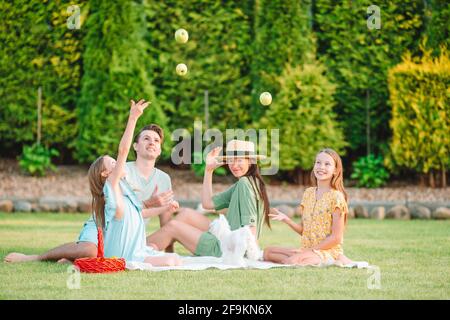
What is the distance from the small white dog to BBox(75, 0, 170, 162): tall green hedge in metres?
5.21

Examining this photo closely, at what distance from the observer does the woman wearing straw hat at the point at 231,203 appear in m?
6.54

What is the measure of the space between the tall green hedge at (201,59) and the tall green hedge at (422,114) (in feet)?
7.40

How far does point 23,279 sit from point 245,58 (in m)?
7.47

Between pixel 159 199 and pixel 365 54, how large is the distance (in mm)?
6553

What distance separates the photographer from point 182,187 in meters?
11.4

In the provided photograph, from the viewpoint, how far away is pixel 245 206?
648cm

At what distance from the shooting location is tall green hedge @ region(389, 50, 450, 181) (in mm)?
11133

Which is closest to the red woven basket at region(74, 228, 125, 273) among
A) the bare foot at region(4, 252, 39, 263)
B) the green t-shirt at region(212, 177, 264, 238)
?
the bare foot at region(4, 252, 39, 263)

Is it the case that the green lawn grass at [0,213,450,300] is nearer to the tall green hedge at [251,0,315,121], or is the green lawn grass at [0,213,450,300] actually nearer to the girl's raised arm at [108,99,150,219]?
the girl's raised arm at [108,99,150,219]

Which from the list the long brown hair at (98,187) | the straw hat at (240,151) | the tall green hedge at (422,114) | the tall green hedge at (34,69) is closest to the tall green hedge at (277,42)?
the tall green hedge at (422,114)

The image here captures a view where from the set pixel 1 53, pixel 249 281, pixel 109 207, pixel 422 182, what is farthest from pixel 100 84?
pixel 249 281

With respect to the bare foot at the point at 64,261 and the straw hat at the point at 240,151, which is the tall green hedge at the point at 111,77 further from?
the bare foot at the point at 64,261

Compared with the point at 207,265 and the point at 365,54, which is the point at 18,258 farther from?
the point at 365,54

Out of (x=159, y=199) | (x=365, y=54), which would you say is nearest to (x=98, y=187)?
(x=159, y=199)
